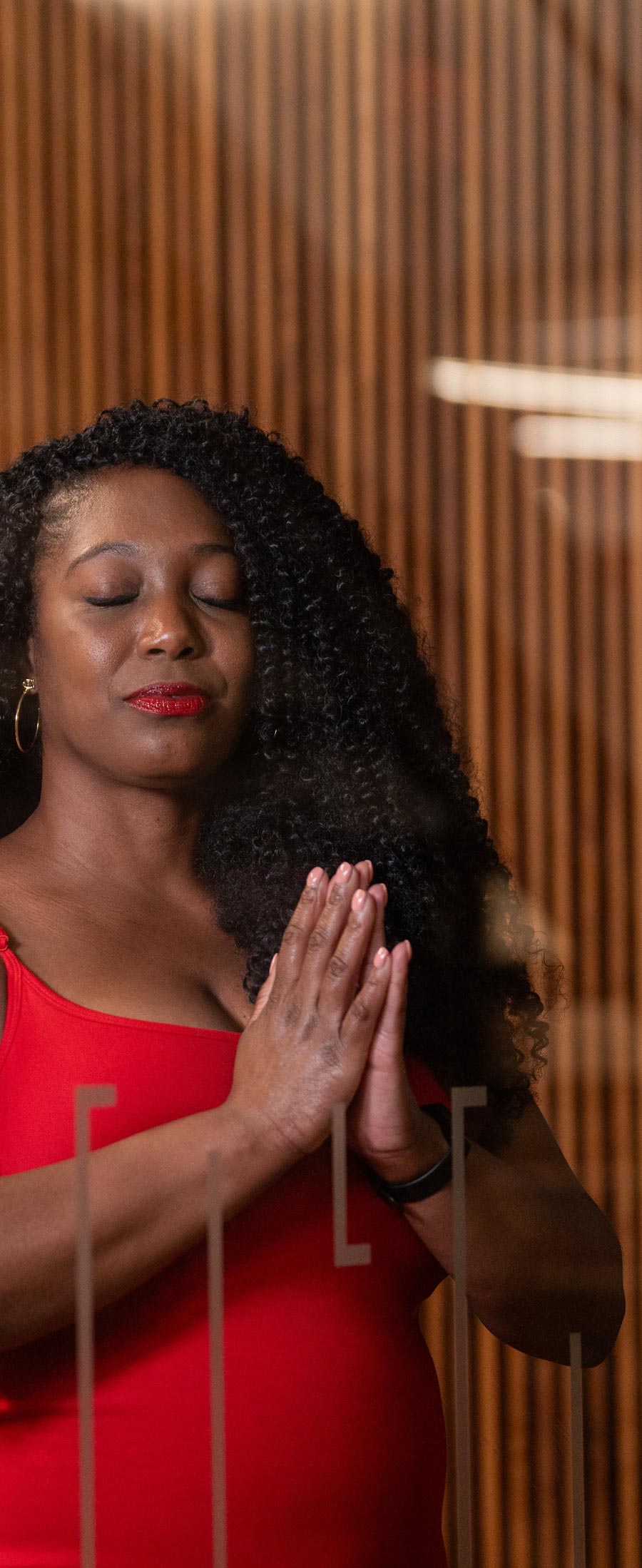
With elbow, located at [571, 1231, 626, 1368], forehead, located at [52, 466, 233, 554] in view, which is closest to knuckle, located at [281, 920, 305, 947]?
forehead, located at [52, 466, 233, 554]

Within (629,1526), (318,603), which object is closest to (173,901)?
(318,603)

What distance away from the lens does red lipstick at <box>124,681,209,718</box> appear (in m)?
0.75

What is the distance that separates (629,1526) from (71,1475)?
0.41 m

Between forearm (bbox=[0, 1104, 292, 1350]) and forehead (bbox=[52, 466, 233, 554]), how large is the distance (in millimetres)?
309

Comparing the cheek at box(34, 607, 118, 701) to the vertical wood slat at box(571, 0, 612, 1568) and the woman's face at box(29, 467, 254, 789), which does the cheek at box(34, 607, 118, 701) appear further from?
the vertical wood slat at box(571, 0, 612, 1568)

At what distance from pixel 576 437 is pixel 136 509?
1.18ft

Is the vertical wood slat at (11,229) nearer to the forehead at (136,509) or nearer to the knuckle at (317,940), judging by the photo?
the forehead at (136,509)

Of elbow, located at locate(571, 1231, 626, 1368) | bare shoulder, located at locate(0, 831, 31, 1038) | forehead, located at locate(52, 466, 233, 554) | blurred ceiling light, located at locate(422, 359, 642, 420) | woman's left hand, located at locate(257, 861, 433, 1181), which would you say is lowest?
elbow, located at locate(571, 1231, 626, 1368)

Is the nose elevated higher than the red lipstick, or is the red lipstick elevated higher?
the nose

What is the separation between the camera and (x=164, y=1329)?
74 cm
